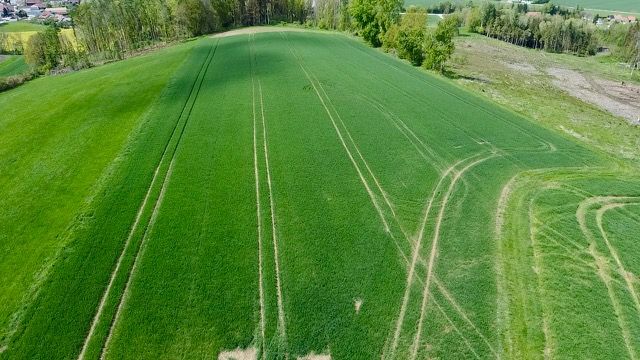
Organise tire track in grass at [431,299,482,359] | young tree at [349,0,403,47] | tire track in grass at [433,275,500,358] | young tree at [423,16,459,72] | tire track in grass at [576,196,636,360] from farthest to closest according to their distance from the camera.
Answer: young tree at [349,0,403,47]
young tree at [423,16,459,72]
tire track in grass at [576,196,636,360]
tire track in grass at [433,275,500,358]
tire track in grass at [431,299,482,359]

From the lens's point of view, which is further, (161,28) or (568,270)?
(161,28)

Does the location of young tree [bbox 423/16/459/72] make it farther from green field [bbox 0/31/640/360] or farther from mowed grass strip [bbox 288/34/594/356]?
green field [bbox 0/31/640/360]

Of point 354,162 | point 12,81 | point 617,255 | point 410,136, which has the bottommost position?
point 617,255

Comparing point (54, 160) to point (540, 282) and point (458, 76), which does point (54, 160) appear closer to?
point (540, 282)

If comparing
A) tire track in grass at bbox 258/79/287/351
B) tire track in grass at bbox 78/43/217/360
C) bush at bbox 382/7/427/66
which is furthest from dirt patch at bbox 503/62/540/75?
tire track in grass at bbox 78/43/217/360

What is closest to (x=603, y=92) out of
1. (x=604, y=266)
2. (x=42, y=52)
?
(x=604, y=266)

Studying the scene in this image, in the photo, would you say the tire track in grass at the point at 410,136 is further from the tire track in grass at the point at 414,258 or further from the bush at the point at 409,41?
the bush at the point at 409,41
